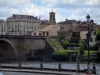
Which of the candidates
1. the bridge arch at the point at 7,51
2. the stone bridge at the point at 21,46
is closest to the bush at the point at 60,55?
the stone bridge at the point at 21,46

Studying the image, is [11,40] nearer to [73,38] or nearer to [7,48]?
[7,48]

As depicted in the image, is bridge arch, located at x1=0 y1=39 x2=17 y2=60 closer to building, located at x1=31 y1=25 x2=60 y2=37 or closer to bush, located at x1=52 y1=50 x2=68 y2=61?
bush, located at x1=52 y1=50 x2=68 y2=61

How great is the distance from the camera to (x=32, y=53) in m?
122


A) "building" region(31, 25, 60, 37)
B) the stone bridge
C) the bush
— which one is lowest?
the bush

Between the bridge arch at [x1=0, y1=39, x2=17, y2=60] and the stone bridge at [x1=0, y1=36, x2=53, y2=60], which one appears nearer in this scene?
the stone bridge at [x1=0, y1=36, x2=53, y2=60]

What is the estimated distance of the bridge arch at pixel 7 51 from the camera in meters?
119

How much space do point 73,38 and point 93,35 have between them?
33.4 feet

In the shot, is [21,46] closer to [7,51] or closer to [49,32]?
[7,51]

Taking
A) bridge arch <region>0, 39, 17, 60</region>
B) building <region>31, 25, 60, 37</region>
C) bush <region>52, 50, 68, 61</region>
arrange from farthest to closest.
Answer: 1. building <region>31, 25, 60, 37</region>
2. bridge arch <region>0, 39, 17, 60</region>
3. bush <region>52, 50, 68, 61</region>

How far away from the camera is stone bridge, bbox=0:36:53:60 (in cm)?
11750

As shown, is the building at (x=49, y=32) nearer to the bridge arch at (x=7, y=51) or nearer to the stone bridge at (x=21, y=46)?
the stone bridge at (x=21, y=46)

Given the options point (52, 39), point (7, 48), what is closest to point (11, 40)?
point (7, 48)

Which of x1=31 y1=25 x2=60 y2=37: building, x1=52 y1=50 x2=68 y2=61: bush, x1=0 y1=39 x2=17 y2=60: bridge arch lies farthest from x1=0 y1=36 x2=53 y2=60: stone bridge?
x1=31 y1=25 x2=60 y2=37: building

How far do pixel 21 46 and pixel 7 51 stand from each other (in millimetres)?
6323
